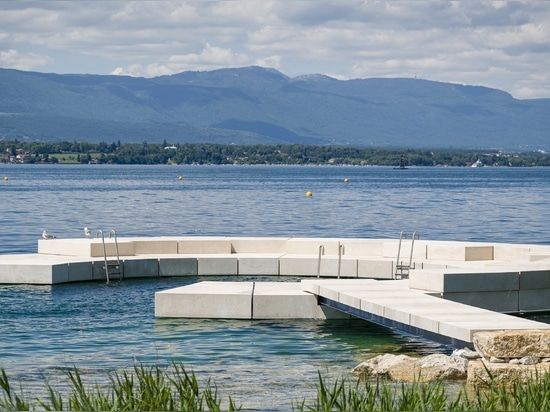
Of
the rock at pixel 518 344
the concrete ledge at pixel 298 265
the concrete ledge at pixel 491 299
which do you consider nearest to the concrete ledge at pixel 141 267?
the concrete ledge at pixel 298 265

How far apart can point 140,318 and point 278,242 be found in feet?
23.8

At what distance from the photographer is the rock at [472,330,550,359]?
12633mm

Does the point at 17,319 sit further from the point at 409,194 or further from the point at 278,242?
the point at 409,194

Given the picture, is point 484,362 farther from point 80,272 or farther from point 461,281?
point 80,272

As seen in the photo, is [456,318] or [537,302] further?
[537,302]

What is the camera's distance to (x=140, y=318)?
1914 cm

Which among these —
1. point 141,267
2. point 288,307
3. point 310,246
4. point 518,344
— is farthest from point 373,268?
point 518,344

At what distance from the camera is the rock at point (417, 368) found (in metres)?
13.0

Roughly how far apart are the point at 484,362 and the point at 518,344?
45 centimetres

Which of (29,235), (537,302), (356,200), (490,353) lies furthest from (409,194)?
(490,353)

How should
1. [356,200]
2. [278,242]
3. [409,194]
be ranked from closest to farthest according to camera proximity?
[278,242] < [356,200] < [409,194]

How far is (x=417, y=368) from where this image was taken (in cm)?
1316

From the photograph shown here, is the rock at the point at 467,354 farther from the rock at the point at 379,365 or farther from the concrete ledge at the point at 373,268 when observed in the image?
the concrete ledge at the point at 373,268

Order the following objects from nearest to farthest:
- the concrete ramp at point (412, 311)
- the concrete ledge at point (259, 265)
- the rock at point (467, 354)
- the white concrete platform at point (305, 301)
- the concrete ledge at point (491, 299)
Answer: the rock at point (467, 354)
the concrete ramp at point (412, 311)
the white concrete platform at point (305, 301)
the concrete ledge at point (491, 299)
the concrete ledge at point (259, 265)
